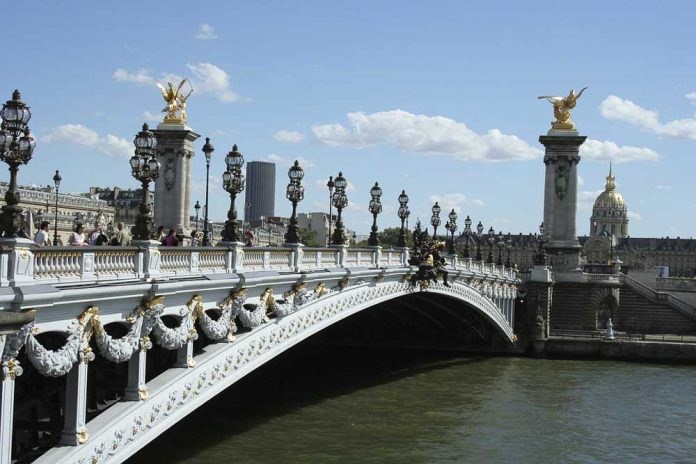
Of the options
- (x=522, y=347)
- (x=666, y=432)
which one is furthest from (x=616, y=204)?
(x=666, y=432)

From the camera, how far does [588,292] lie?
71500mm

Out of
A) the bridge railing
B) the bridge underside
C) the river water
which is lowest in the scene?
the river water

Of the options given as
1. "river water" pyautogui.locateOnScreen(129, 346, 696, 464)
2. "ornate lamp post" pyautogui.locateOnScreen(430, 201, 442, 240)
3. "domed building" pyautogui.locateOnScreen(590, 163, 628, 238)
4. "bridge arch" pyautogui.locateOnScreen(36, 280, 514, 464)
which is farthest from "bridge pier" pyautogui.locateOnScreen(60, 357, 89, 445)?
"domed building" pyautogui.locateOnScreen(590, 163, 628, 238)

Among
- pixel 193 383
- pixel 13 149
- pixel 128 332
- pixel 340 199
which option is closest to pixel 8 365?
pixel 13 149

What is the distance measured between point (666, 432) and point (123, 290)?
2324 centimetres

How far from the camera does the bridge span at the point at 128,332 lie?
12.3m

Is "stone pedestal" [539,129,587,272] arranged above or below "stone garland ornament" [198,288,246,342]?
above

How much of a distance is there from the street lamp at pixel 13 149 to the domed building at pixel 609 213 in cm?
18576

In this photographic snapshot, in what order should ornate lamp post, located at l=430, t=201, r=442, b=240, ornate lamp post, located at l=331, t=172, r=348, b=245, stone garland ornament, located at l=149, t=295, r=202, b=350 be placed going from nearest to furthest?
stone garland ornament, located at l=149, t=295, r=202, b=350, ornate lamp post, located at l=331, t=172, r=348, b=245, ornate lamp post, located at l=430, t=201, r=442, b=240

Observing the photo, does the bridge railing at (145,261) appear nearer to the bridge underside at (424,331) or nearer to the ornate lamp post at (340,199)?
the ornate lamp post at (340,199)

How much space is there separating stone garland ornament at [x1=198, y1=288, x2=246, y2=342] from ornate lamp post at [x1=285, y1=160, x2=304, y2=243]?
4175 mm

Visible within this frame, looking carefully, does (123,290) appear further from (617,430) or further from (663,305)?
(663,305)

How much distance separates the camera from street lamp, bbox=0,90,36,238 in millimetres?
11922

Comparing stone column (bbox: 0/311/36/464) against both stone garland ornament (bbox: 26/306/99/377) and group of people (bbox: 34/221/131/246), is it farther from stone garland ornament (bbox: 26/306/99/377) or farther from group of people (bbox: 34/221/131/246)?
group of people (bbox: 34/221/131/246)
